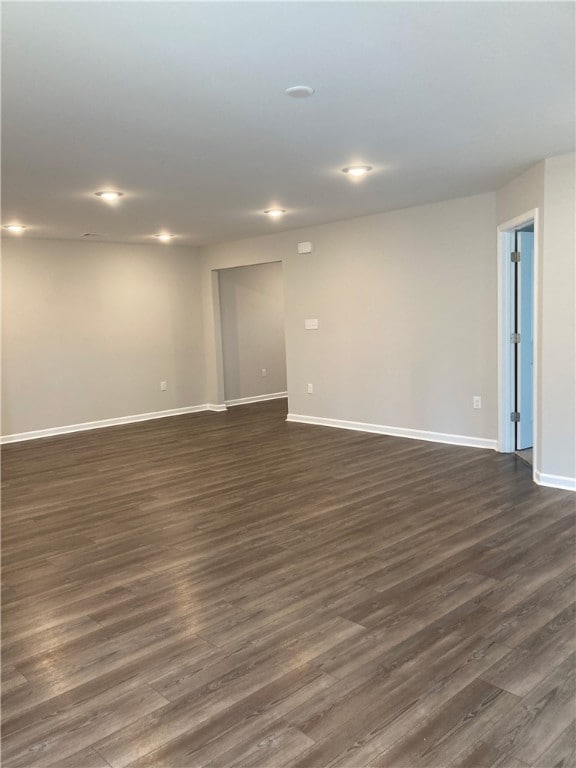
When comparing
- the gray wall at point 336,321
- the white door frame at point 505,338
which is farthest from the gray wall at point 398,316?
the white door frame at point 505,338

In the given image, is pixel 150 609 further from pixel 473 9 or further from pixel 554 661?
pixel 473 9

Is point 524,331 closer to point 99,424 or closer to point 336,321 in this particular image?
point 336,321

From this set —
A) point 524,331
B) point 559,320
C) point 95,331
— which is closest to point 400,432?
point 524,331

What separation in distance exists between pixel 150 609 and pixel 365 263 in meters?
4.73

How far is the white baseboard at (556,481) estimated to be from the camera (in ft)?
14.4

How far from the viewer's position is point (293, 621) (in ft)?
8.85

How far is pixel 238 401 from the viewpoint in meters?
9.38

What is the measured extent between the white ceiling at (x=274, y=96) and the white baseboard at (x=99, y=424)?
10.3 ft

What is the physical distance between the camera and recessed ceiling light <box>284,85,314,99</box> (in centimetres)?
275

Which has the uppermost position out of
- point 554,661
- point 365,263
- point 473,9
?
point 473,9

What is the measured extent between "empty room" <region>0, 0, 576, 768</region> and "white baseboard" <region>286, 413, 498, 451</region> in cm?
4

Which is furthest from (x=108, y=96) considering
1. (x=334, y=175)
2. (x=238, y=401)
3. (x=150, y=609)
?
(x=238, y=401)

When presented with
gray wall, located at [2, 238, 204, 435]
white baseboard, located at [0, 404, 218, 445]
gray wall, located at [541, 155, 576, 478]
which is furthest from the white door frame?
gray wall, located at [2, 238, 204, 435]

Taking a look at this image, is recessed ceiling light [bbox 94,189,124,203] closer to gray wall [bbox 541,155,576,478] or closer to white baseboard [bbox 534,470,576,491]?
gray wall [bbox 541,155,576,478]
